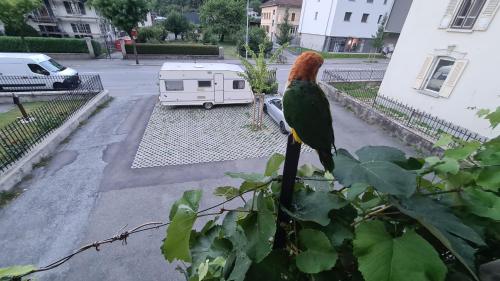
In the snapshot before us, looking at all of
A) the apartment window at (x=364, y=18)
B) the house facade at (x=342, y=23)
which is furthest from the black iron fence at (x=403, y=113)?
the apartment window at (x=364, y=18)

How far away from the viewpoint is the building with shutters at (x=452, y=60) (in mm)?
7133

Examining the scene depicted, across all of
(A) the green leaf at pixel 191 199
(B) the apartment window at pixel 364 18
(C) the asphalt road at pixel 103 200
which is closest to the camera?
(A) the green leaf at pixel 191 199

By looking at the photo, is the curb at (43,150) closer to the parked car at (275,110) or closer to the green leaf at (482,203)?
the parked car at (275,110)

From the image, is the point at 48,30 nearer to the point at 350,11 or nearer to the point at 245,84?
the point at 245,84

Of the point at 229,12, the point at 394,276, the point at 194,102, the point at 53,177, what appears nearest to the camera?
the point at 394,276

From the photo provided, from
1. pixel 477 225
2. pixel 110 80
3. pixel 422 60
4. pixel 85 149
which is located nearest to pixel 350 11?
pixel 422 60

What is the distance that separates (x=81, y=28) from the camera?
2477 centimetres

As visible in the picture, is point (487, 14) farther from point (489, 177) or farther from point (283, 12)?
point (283, 12)

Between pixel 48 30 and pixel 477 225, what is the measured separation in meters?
34.6

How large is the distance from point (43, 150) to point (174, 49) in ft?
57.7

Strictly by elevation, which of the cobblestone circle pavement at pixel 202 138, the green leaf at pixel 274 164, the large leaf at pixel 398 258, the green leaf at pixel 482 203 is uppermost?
the green leaf at pixel 482 203

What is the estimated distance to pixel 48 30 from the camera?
24.1m

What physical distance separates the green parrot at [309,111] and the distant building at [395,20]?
1284 inches

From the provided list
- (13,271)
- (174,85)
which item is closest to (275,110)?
(174,85)
